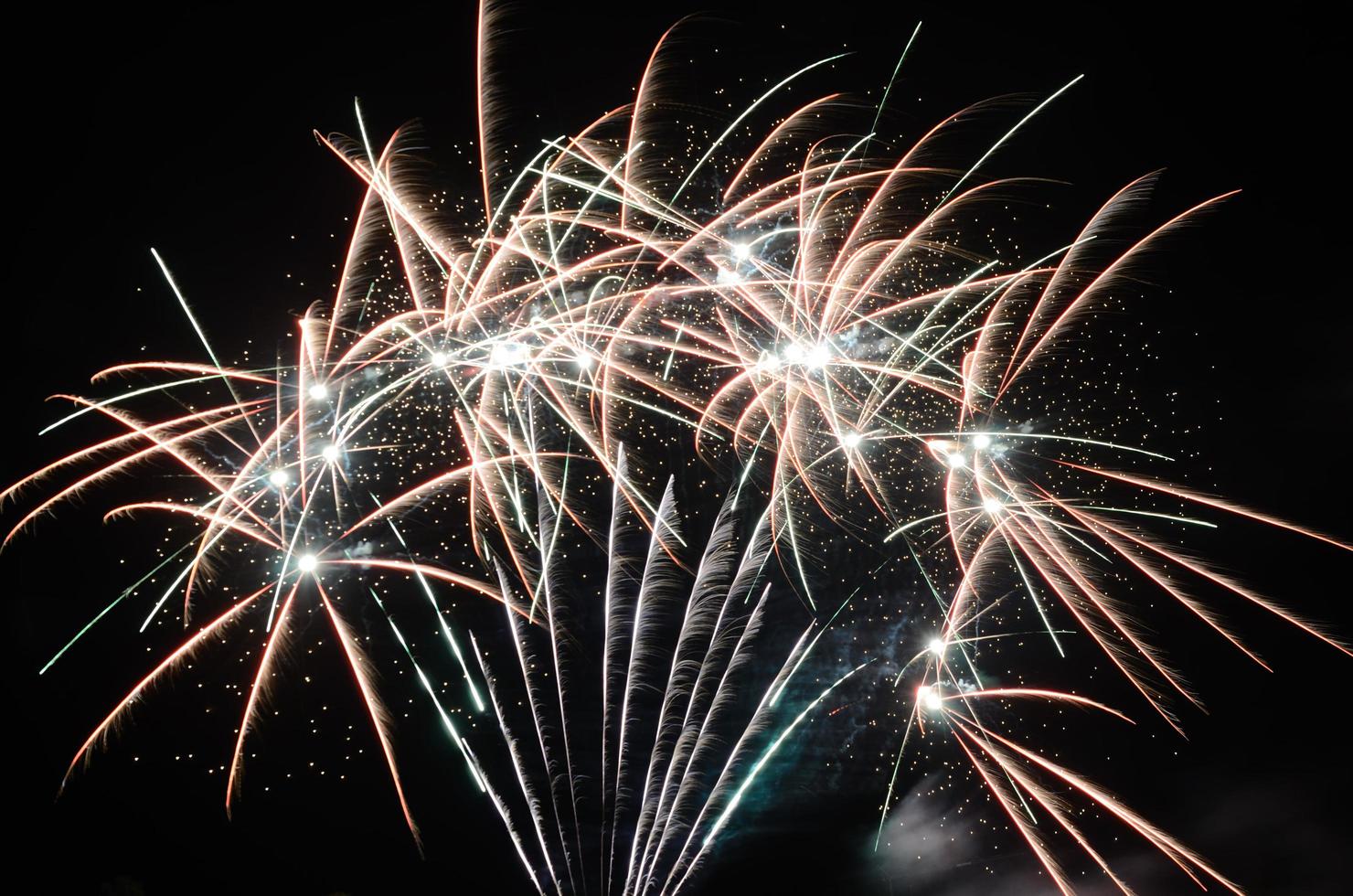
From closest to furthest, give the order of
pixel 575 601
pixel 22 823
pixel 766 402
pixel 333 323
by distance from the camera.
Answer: pixel 333 323, pixel 766 402, pixel 575 601, pixel 22 823

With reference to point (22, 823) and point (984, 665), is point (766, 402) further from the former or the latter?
point (22, 823)

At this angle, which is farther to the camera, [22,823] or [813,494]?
[22,823]

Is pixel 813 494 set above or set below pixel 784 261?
below

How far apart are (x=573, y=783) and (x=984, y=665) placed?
19.4ft

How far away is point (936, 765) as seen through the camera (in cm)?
1256

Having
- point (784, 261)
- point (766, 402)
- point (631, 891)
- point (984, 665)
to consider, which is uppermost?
point (784, 261)

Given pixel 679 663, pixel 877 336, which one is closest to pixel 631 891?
pixel 679 663

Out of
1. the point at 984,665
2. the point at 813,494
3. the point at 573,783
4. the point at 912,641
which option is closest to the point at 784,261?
the point at 813,494

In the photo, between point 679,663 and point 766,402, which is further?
point 679,663

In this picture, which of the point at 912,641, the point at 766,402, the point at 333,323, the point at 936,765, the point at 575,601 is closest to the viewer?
the point at 333,323

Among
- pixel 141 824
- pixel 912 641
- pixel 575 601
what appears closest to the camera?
pixel 575 601

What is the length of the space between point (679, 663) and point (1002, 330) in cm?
555

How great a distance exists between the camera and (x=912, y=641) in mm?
11234

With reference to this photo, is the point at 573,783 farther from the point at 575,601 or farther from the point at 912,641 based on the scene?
the point at 912,641
